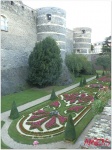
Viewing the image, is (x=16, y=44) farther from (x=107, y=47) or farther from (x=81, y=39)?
(x=107, y=47)

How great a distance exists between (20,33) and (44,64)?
5.95m

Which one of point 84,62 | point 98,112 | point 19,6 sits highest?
point 19,6

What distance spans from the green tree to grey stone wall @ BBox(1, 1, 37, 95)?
1.65m

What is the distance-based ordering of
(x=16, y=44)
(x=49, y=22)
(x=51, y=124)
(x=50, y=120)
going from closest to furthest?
(x=51, y=124)
(x=50, y=120)
(x=16, y=44)
(x=49, y=22)

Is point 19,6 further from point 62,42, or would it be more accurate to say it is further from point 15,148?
point 15,148

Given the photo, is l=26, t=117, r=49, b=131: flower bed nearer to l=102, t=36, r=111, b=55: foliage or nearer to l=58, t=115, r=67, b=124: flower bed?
l=58, t=115, r=67, b=124: flower bed

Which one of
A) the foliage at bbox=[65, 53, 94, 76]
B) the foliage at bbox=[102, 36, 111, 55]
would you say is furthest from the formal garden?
the foliage at bbox=[102, 36, 111, 55]

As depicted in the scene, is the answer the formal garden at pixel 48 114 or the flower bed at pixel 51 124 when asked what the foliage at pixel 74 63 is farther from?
the flower bed at pixel 51 124

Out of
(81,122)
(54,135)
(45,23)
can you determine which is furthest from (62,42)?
(54,135)

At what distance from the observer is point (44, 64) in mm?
23453

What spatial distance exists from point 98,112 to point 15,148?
4.81 m

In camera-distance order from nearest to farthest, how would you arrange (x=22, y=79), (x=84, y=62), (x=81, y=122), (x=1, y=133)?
(x=1, y=133) → (x=81, y=122) → (x=22, y=79) → (x=84, y=62)

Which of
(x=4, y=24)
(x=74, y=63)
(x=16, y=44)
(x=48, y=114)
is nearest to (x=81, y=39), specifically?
(x=74, y=63)

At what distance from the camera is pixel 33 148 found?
9188mm
